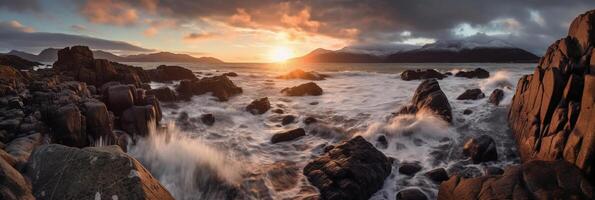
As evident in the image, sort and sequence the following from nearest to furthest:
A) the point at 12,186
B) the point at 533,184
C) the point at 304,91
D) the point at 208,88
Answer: the point at 12,186 < the point at 533,184 < the point at 208,88 < the point at 304,91

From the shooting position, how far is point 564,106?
10.8 metres

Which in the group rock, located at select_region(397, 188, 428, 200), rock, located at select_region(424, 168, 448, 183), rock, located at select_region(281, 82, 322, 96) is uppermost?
rock, located at select_region(281, 82, 322, 96)

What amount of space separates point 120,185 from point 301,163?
Answer: 7.34 m

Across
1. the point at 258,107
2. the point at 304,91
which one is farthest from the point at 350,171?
the point at 304,91

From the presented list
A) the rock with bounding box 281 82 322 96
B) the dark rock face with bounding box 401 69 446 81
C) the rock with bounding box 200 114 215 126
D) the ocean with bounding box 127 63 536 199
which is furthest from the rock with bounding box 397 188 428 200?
the dark rock face with bounding box 401 69 446 81

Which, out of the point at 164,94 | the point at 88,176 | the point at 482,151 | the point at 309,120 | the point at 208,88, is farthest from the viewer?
the point at 208,88

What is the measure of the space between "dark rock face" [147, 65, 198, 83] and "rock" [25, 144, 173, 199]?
99.9ft

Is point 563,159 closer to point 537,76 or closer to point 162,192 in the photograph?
point 537,76

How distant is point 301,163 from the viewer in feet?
41.7

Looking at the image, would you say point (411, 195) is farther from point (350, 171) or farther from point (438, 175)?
point (438, 175)

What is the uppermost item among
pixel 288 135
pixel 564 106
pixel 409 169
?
pixel 564 106

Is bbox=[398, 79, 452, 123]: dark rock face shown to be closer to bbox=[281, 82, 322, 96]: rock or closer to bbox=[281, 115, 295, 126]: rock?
bbox=[281, 115, 295, 126]: rock

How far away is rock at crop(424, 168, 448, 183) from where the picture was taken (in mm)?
11094

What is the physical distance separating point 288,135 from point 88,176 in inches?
392
